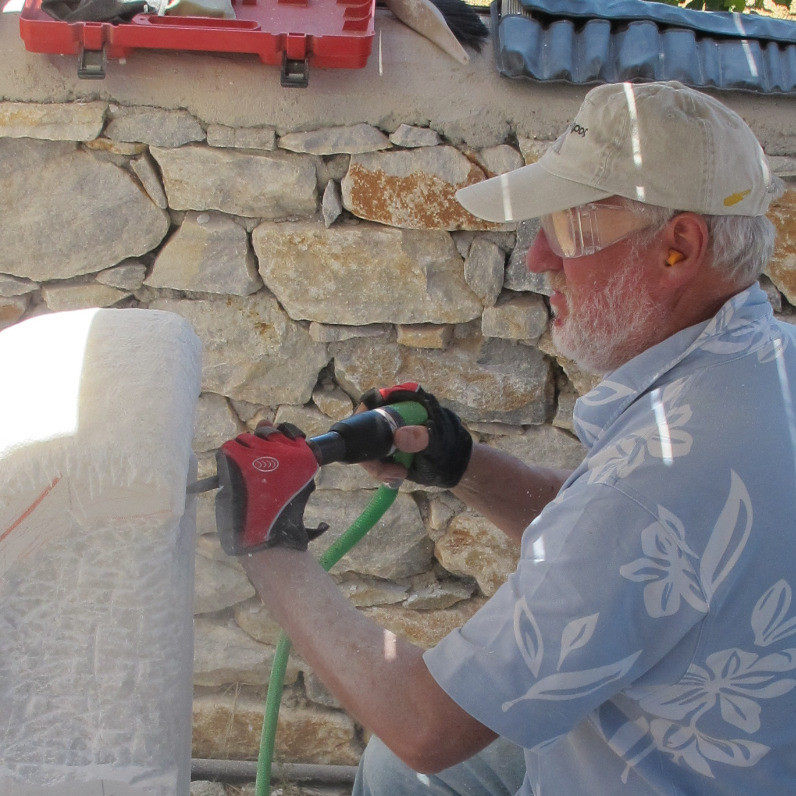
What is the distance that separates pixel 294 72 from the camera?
190 cm

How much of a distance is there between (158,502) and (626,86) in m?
0.86

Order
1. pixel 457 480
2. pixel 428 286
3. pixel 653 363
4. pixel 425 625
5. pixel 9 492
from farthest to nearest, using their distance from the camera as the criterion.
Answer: pixel 425 625 < pixel 428 286 < pixel 457 480 < pixel 653 363 < pixel 9 492

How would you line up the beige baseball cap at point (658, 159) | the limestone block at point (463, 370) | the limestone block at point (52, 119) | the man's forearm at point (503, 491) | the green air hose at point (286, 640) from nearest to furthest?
the beige baseball cap at point (658, 159), the green air hose at point (286, 640), the man's forearm at point (503, 491), the limestone block at point (52, 119), the limestone block at point (463, 370)

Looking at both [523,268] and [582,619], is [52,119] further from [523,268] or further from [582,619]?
[582,619]

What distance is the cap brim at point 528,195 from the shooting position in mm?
1246

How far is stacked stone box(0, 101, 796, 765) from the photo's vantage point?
6.61 feet

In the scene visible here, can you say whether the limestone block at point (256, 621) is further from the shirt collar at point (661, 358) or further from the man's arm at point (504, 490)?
the shirt collar at point (661, 358)

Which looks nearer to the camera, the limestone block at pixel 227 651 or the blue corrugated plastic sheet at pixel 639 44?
the blue corrugated plastic sheet at pixel 639 44

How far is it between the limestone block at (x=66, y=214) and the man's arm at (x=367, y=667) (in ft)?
3.65

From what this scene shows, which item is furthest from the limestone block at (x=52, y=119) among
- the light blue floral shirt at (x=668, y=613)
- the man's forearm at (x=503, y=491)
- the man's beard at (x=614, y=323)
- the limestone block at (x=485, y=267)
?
the light blue floral shirt at (x=668, y=613)

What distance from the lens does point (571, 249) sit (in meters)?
1.28

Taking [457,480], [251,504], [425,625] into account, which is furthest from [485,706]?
[425,625]

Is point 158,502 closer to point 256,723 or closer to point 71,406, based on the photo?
point 71,406

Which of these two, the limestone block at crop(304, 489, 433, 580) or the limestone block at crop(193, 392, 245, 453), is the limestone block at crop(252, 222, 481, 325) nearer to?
the limestone block at crop(193, 392, 245, 453)
